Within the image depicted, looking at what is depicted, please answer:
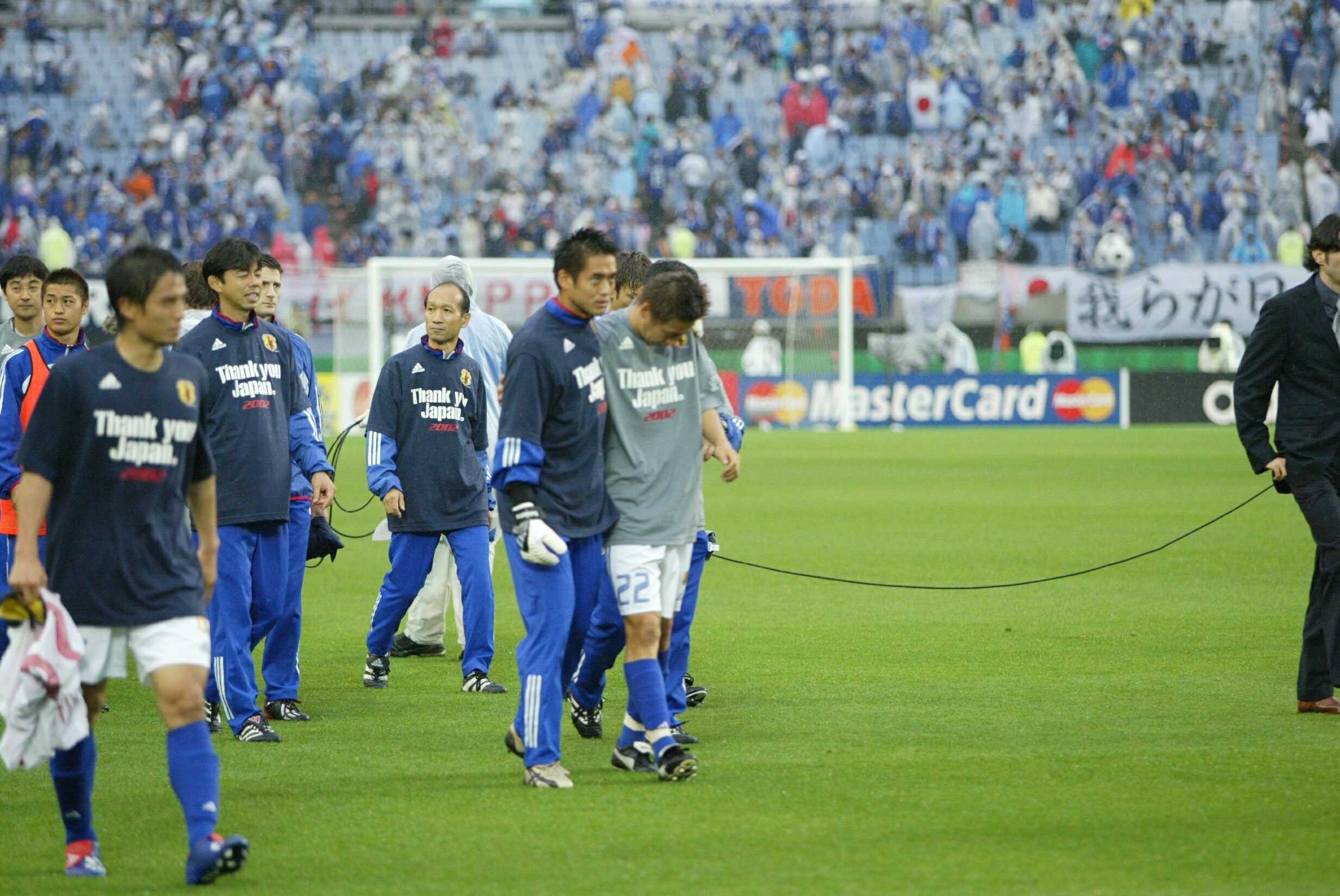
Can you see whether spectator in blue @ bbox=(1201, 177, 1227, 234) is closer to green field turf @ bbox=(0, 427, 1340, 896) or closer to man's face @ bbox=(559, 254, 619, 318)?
green field turf @ bbox=(0, 427, 1340, 896)

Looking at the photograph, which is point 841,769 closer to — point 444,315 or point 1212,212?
point 444,315

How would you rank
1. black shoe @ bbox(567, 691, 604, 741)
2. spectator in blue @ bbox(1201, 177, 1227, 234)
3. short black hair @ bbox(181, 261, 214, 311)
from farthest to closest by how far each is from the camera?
spectator in blue @ bbox(1201, 177, 1227, 234)
short black hair @ bbox(181, 261, 214, 311)
black shoe @ bbox(567, 691, 604, 741)

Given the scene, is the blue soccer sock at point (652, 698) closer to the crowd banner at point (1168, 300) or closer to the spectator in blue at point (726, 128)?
the crowd banner at point (1168, 300)

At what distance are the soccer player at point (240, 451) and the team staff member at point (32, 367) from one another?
781 millimetres

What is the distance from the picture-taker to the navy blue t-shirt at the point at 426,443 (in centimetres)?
763

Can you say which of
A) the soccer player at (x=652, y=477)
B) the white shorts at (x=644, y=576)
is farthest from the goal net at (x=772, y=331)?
the white shorts at (x=644, y=576)

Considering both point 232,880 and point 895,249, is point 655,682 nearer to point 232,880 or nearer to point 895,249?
point 232,880

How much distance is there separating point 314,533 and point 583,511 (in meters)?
2.49

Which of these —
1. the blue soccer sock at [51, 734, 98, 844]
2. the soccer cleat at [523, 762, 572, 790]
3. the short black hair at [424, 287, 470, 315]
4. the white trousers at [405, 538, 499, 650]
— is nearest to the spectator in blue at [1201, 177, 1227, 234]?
the white trousers at [405, 538, 499, 650]

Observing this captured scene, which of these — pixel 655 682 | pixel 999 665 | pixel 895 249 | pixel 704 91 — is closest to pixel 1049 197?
pixel 895 249

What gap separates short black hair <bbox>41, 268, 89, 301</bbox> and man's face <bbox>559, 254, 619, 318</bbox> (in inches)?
104

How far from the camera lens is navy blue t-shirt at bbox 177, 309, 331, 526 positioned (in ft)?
21.4

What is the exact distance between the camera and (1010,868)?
453cm

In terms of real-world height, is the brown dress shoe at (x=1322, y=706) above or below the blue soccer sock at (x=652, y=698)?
below
